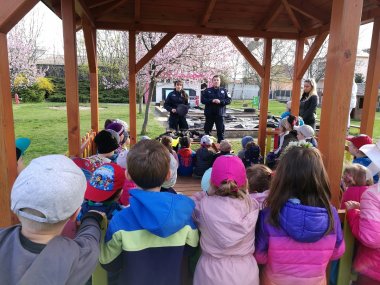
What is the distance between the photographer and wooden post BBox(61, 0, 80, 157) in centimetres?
352

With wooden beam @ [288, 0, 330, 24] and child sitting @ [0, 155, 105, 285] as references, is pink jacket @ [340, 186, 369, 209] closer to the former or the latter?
child sitting @ [0, 155, 105, 285]

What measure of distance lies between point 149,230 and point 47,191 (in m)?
0.57

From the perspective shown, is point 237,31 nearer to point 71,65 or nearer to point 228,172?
point 71,65

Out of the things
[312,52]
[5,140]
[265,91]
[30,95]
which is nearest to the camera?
Answer: [5,140]

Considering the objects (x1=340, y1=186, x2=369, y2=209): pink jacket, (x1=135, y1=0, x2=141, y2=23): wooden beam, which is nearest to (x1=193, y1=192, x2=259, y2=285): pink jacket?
(x1=340, y1=186, x2=369, y2=209): pink jacket

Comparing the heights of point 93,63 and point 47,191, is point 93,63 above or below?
above

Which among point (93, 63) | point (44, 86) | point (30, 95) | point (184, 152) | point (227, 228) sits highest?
point (93, 63)

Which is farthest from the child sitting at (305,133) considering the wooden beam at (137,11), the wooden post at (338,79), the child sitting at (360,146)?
the wooden beam at (137,11)

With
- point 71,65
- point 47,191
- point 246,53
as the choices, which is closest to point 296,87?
point 246,53

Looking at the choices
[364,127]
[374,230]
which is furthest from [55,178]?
[364,127]

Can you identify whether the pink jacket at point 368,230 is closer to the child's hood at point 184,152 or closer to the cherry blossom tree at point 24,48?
the child's hood at point 184,152

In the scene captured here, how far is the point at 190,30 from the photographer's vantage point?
5961 millimetres

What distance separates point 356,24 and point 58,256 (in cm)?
215

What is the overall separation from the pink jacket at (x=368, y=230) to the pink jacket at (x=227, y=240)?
2.19 ft
